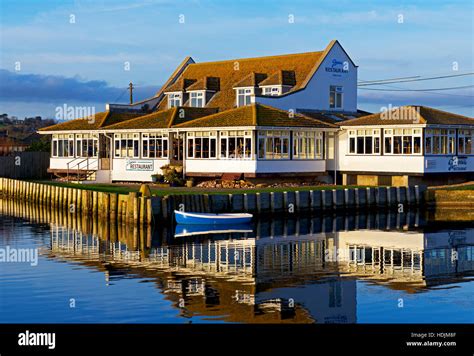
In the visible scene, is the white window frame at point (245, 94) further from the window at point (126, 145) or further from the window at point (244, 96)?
the window at point (126, 145)

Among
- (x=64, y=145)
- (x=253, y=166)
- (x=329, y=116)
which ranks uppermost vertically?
(x=329, y=116)

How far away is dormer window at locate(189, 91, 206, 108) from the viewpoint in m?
70.2

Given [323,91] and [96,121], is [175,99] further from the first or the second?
[323,91]

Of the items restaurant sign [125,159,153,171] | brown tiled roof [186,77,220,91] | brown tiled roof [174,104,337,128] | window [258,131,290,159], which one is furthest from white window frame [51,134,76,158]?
window [258,131,290,159]

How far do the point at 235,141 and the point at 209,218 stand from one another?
1354 cm

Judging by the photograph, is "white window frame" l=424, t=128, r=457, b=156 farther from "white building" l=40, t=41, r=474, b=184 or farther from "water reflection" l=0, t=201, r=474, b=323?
"water reflection" l=0, t=201, r=474, b=323

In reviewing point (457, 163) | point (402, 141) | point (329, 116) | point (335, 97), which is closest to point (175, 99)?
point (335, 97)

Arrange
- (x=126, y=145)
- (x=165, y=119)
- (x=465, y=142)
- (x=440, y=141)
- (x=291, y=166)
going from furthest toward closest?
(x=126, y=145) → (x=165, y=119) → (x=465, y=142) → (x=291, y=166) → (x=440, y=141)

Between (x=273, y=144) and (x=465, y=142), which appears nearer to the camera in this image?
(x=273, y=144)

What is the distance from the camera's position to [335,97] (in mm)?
68688

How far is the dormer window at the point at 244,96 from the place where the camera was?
65812 millimetres

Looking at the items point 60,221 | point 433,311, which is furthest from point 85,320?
point 60,221

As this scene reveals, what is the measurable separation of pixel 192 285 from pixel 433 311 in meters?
7.69

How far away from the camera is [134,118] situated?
6712 cm
